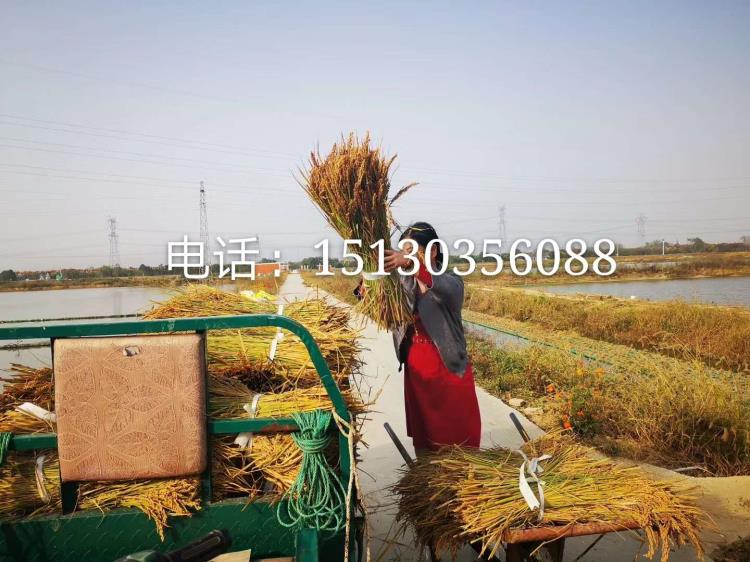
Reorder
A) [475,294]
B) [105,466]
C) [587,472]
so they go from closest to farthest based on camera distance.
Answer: [105,466] < [587,472] < [475,294]

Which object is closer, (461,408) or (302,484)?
(302,484)

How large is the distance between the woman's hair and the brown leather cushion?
5.34 ft

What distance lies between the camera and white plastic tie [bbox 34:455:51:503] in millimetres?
1895

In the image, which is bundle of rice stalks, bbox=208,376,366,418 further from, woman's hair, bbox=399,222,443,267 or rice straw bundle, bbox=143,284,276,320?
woman's hair, bbox=399,222,443,267

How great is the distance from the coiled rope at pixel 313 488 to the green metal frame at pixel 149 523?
4 cm

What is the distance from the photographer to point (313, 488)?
6.28ft

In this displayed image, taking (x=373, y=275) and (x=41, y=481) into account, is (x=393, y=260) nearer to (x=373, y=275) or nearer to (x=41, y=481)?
(x=373, y=275)

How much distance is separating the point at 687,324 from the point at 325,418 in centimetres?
1312

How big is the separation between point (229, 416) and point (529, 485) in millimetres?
1276

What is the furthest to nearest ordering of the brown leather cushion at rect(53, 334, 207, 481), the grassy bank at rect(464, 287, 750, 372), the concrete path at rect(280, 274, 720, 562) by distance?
the grassy bank at rect(464, 287, 750, 372) < the concrete path at rect(280, 274, 720, 562) < the brown leather cushion at rect(53, 334, 207, 481)

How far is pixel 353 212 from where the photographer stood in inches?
113

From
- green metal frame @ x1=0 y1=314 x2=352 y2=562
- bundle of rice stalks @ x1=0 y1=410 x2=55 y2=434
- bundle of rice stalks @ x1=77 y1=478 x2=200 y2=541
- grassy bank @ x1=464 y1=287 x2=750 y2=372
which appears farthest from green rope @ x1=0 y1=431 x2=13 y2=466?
grassy bank @ x1=464 y1=287 x2=750 y2=372

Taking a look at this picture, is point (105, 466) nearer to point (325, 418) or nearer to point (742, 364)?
point (325, 418)

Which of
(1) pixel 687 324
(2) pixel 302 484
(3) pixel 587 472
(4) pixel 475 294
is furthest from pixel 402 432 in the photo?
(4) pixel 475 294
